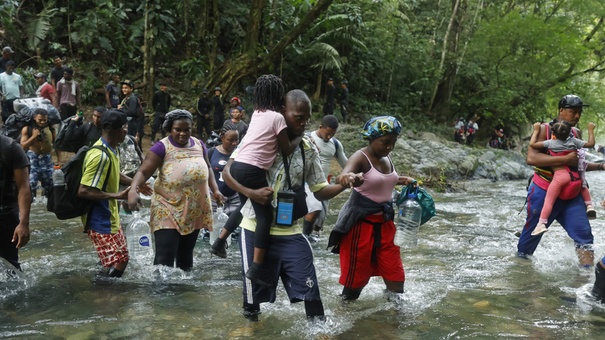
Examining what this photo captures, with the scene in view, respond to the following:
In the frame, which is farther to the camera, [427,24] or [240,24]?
[427,24]

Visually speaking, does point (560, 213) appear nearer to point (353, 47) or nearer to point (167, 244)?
point (167, 244)

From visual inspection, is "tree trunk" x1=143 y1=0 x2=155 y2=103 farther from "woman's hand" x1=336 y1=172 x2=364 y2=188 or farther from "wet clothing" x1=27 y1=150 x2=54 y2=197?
"woman's hand" x1=336 y1=172 x2=364 y2=188

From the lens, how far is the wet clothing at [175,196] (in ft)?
18.1

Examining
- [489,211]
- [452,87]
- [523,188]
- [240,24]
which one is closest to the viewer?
[489,211]

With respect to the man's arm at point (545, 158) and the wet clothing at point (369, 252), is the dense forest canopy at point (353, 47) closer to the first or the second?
the man's arm at point (545, 158)

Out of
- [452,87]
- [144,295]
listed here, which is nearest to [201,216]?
[144,295]

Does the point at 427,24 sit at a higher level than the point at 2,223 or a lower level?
higher

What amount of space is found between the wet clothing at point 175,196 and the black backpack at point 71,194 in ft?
1.73

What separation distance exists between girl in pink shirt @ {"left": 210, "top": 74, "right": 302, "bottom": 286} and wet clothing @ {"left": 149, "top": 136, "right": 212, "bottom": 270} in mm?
1431

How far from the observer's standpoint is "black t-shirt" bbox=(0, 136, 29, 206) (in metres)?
4.80

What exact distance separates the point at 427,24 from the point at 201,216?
2929 cm

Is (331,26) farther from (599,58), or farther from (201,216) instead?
(201,216)

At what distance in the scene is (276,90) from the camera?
4.18 meters

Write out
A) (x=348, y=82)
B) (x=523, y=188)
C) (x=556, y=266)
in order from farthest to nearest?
(x=348, y=82)
(x=523, y=188)
(x=556, y=266)
